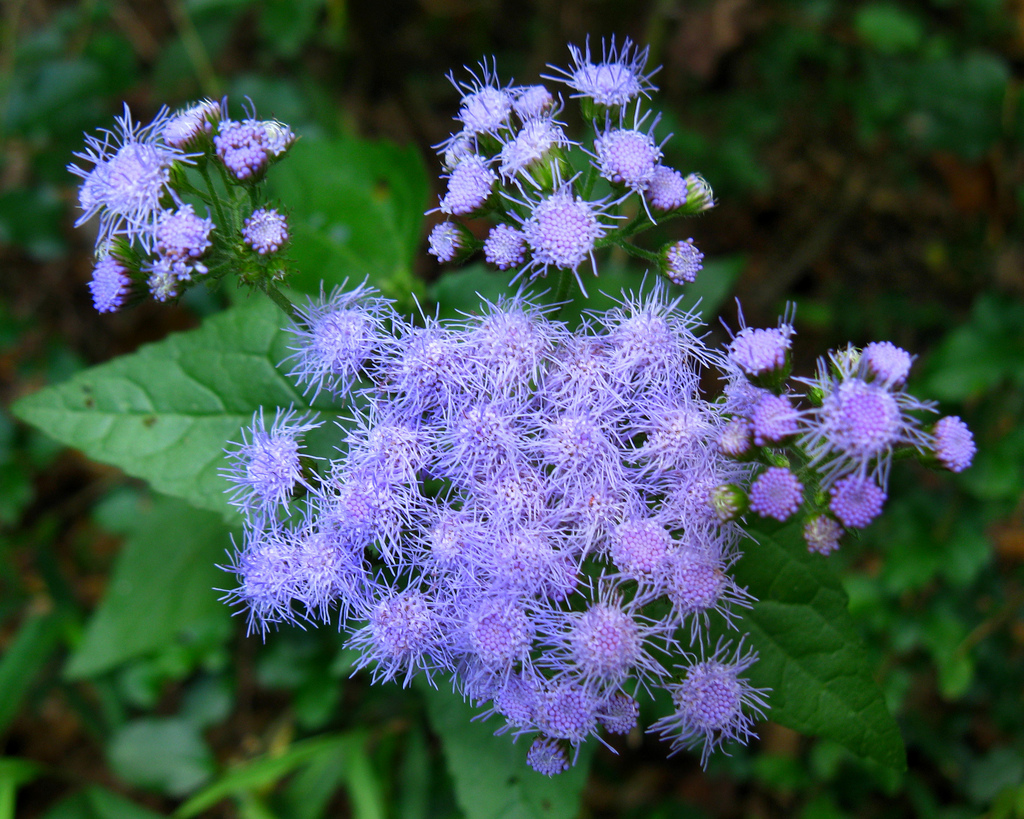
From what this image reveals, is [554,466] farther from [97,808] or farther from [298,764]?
[97,808]

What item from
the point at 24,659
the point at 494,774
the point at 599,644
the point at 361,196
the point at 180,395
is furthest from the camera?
the point at 24,659

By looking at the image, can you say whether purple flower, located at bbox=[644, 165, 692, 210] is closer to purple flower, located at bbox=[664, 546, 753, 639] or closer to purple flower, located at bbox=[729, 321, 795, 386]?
purple flower, located at bbox=[729, 321, 795, 386]

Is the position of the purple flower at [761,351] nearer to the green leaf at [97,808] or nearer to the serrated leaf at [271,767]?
the serrated leaf at [271,767]

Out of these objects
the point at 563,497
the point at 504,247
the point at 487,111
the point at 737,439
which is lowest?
the point at 563,497

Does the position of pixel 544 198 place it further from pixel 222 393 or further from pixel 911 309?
pixel 911 309

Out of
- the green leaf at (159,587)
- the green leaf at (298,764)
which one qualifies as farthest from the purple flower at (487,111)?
the green leaf at (298,764)

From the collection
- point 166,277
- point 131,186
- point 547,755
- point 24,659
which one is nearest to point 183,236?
point 166,277
